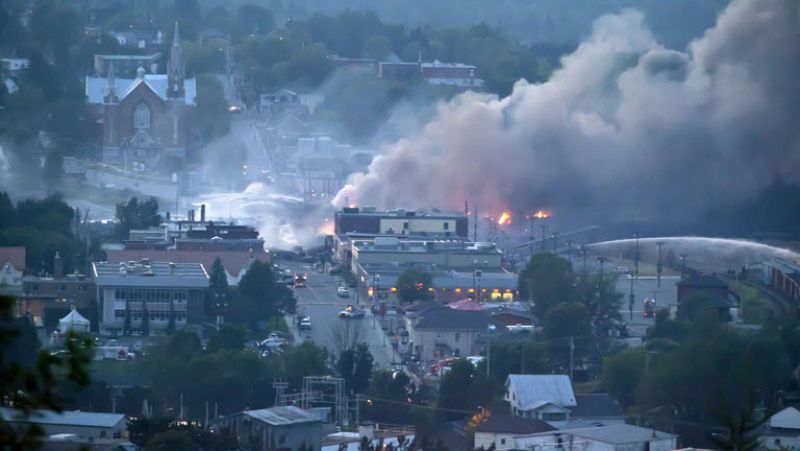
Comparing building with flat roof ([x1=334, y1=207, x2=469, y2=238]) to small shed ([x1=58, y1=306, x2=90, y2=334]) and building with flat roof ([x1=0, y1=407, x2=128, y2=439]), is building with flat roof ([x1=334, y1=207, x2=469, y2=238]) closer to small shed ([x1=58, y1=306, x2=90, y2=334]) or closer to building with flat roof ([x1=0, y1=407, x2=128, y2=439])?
small shed ([x1=58, y1=306, x2=90, y2=334])

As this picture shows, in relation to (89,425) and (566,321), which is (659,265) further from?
(89,425)

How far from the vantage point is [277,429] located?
28.8ft

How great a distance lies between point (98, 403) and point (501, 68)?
19426 millimetres

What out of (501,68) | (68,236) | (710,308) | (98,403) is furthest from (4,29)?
(98,403)

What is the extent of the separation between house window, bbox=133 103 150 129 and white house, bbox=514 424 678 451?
14293mm

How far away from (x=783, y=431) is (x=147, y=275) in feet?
16.0

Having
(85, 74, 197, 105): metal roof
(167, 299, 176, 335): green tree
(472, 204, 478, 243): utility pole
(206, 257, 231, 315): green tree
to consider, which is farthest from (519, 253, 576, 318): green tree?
(85, 74, 197, 105): metal roof

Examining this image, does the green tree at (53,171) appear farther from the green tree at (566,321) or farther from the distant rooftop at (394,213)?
the green tree at (566,321)

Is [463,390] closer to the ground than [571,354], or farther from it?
closer to the ground

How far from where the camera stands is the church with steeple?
22.2 meters

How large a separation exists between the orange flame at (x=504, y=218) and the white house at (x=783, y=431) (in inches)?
363

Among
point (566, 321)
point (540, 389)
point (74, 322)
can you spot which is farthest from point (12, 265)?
point (540, 389)

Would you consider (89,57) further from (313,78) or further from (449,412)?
(449,412)

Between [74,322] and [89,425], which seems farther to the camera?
[74,322]
